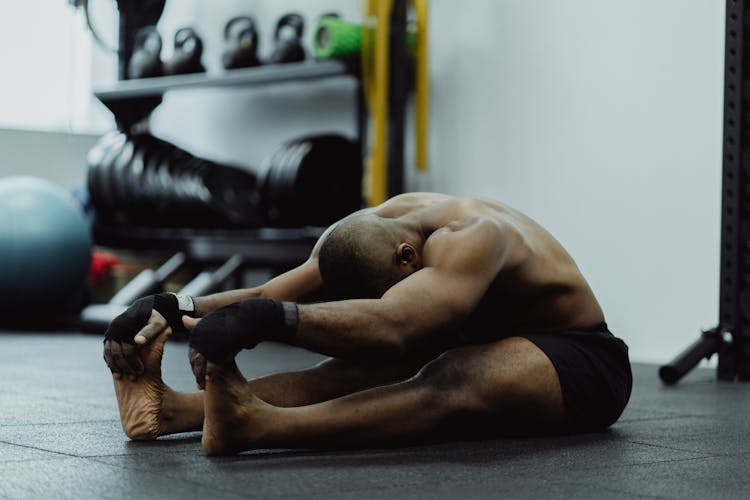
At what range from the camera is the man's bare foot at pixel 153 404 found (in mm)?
2225

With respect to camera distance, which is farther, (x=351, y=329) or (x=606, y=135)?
(x=606, y=135)

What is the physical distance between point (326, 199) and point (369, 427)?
4.01m

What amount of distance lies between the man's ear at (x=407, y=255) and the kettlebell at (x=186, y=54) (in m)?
4.79

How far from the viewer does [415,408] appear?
7.16 ft

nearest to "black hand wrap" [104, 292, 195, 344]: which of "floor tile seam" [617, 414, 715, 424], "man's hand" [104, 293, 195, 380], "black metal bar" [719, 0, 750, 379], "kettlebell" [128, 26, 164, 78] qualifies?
"man's hand" [104, 293, 195, 380]

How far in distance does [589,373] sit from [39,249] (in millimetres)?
4421

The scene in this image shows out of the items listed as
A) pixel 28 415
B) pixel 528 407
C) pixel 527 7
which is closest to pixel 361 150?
pixel 527 7

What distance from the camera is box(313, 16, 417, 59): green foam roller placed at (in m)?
5.68

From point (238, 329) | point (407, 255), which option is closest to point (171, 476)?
point (238, 329)

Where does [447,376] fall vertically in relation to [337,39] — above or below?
below

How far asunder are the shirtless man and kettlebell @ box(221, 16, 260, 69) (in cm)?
410

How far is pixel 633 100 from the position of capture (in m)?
5.09

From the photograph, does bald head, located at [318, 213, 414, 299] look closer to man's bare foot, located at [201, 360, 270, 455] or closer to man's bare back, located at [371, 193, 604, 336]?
man's bare back, located at [371, 193, 604, 336]

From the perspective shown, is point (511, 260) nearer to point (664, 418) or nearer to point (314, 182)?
point (664, 418)
